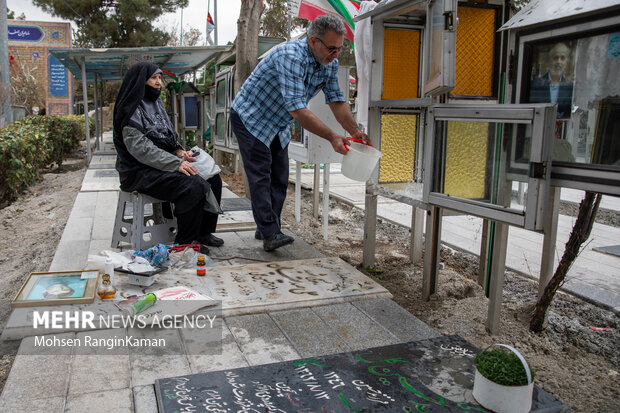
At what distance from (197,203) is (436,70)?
1.90m

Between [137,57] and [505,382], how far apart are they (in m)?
10.0

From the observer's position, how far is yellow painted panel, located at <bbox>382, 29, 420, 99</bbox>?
3.89m

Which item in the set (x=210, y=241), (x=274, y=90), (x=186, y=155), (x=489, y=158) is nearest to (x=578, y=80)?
(x=489, y=158)

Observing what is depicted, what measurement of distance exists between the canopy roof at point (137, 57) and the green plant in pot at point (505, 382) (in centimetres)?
894

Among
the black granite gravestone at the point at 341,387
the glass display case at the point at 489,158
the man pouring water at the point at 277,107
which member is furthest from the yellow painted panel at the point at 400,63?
the black granite gravestone at the point at 341,387

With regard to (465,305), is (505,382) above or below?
above

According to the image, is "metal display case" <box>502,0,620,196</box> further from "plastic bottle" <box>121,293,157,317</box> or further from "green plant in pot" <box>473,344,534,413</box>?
"plastic bottle" <box>121,293,157,317</box>

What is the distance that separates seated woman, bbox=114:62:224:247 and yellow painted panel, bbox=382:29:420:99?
159cm

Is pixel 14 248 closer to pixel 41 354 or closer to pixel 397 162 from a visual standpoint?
pixel 41 354

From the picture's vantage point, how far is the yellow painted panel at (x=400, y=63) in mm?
3887

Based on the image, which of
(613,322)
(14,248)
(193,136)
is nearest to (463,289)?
(613,322)

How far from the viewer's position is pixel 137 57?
10289mm

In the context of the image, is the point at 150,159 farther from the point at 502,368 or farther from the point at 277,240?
the point at 502,368

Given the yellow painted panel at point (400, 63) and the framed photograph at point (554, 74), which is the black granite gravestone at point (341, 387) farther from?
the yellow painted panel at point (400, 63)
